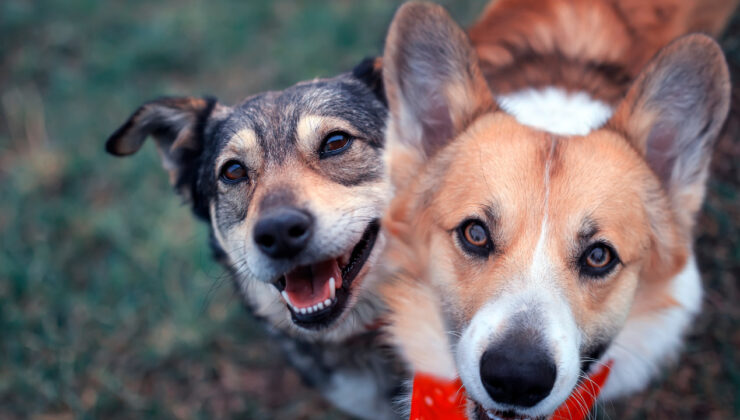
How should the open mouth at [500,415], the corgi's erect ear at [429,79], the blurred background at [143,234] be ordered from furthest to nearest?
the blurred background at [143,234] < the corgi's erect ear at [429,79] < the open mouth at [500,415]

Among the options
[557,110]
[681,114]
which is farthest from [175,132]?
[681,114]

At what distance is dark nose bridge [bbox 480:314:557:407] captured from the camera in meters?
1.82

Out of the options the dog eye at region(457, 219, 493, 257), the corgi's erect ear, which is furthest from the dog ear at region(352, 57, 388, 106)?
the dog eye at region(457, 219, 493, 257)

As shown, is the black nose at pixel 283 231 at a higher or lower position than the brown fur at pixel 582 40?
lower

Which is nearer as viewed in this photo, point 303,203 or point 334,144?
point 303,203

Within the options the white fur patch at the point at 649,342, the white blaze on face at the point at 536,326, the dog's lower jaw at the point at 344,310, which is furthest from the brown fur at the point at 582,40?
the white blaze on face at the point at 536,326

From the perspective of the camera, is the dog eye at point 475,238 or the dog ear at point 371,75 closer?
the dog eye at point 475,238

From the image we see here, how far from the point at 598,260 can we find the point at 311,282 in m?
1.17

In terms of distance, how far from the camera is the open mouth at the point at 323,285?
2449mm

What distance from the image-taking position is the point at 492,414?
6.82 feet

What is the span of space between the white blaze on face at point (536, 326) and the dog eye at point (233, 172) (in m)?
1.34

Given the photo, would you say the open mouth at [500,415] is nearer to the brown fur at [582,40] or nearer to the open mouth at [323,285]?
the open mouth at [323,285]

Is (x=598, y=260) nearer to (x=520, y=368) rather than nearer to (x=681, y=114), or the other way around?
(x=520, y=368)

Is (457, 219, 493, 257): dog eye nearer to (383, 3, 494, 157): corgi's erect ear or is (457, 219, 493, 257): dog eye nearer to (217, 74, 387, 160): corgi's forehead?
A: (383, 3, 494, 157): corgi's erect ear
